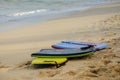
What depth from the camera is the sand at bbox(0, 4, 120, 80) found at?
17.8 ft

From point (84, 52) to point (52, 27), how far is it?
4.43 metres

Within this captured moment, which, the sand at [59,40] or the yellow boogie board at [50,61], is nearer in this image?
the sand at [59,40]

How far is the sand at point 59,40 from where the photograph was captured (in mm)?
5426

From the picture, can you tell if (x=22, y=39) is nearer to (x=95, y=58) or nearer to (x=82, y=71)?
(x=95, y=58)

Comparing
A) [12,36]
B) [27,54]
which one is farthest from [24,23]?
[27,54]

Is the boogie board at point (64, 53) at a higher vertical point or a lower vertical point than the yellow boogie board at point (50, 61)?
higher

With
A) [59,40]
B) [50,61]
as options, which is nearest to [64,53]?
[50,61]

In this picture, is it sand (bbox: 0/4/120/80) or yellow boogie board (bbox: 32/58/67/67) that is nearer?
sand (bbox: 0/4/120/80)

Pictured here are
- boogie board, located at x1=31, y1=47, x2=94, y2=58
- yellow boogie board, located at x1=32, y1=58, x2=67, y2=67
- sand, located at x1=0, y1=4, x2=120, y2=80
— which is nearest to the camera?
sand, located at x1=0, y1=4, x2=120, y2=80

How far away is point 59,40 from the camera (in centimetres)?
844

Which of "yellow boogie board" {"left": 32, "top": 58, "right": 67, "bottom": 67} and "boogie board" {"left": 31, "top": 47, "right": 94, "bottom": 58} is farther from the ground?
"boogie board" {"left": 31, "top": 47, "right": 94, "bottom": 58}

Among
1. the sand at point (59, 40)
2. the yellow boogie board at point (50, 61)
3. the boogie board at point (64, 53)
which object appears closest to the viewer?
the sand at point (59, 40)

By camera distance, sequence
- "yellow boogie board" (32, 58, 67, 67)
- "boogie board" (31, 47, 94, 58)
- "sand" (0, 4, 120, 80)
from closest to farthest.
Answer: "sand" (0, 4, 120, 80)
"yellow boogie board" (32, 58, 67, 67)
"boogie board" (31, 47, 94, 58)

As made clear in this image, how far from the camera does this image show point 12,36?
30.3ft
